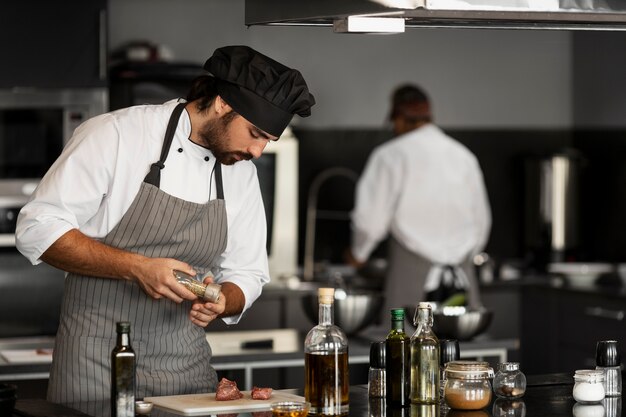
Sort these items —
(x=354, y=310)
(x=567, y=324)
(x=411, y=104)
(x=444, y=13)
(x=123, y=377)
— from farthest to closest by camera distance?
(x=567, y=324), (x=411, y=104), (x=354, y=310), (x=444, y=13), (x=123, y=377)

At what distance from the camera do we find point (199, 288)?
288cm

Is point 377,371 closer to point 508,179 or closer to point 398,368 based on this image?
point 398,368

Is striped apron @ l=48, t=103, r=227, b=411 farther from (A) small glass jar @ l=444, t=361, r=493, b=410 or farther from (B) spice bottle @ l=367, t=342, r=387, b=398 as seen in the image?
(A) small glass jar @ l=444, t=361, r=493, b=410

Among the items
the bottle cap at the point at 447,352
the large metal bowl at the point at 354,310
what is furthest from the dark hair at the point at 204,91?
the large metal bowl at the point at 354,310

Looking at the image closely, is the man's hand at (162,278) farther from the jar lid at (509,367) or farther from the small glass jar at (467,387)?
the jar lid at (509,367)

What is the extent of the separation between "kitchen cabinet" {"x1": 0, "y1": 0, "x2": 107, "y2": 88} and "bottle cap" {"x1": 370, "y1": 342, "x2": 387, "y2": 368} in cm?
286

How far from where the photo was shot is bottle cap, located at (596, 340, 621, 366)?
3.03 metres

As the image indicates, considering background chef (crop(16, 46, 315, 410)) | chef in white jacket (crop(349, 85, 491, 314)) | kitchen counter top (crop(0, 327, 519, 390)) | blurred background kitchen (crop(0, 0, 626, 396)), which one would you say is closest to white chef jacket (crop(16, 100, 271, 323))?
background chef (crop(16, 46, 315, 410))

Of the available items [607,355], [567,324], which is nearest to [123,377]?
[607,355]

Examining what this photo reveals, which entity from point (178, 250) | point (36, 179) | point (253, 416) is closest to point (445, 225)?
point (36, 179)

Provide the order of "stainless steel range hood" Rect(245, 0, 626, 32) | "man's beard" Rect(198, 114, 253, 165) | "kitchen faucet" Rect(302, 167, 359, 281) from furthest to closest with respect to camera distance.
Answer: "kitchen faucet" Rect(302, 167, 359, 281)
"man's beard" Rect(198, 114, 253, 165)
"stainless steel range hood" Rect(245, 0, 626, 32)

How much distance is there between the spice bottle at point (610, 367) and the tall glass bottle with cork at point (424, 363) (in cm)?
52

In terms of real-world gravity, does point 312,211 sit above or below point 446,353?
above

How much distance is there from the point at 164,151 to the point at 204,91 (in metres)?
0.20
